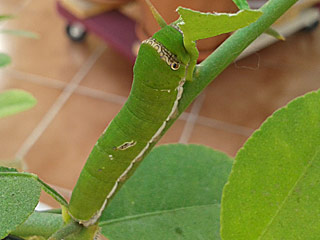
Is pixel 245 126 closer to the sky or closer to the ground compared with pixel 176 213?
closer to the ground

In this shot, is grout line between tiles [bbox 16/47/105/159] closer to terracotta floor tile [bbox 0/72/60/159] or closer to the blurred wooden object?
terracotta floor tile [bbox 0/72/60/159]

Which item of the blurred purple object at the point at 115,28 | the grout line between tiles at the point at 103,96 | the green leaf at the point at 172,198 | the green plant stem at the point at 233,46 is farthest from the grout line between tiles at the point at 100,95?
the green plant stem at the point at 233,46

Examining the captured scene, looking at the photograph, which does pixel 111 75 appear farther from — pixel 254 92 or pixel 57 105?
pixel 254 92

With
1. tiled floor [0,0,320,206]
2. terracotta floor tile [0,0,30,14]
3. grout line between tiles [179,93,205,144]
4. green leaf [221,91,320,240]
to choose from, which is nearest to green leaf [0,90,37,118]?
green leaf [221,91,320,240]

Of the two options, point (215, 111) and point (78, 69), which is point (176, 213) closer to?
point (215, 111)

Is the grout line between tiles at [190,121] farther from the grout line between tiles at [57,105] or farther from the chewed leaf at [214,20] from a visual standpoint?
the chewed leaf at [214,20]

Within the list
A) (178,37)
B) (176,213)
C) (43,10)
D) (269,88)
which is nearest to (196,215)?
(176,213)

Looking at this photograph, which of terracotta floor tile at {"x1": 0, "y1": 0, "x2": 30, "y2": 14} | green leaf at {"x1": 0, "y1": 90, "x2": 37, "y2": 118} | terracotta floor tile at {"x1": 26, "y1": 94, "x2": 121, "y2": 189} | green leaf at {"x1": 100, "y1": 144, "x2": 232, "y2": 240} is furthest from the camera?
terracotta floor tile at {"x1": 0, "y1": 0, "x2": 30, "y2": 14}

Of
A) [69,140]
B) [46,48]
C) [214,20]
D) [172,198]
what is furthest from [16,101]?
[46,48]
